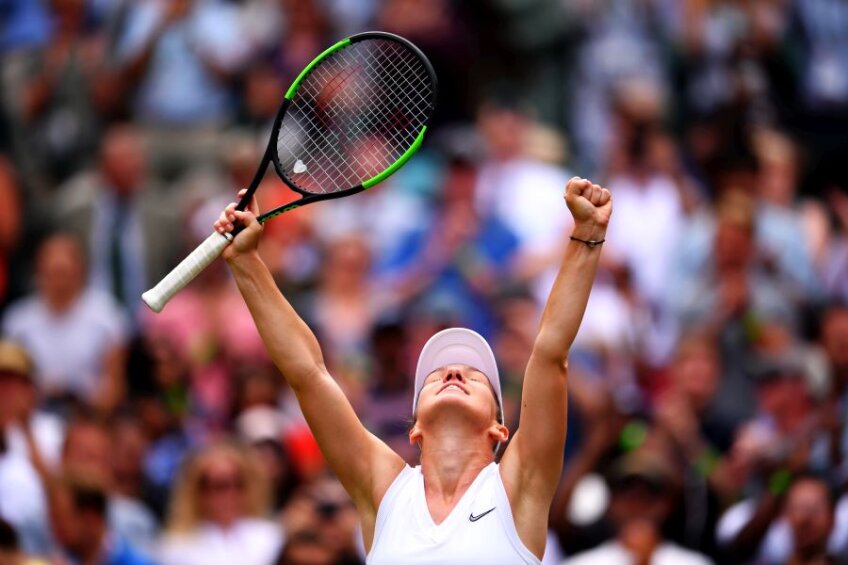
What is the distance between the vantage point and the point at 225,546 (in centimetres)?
927

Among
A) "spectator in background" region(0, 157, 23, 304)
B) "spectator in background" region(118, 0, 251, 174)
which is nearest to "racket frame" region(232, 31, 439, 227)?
"spectator in background" region(0, 157, 23, 304)

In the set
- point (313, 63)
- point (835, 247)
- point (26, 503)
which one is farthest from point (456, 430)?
point (835, 247)

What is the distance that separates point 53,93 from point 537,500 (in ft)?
26.3

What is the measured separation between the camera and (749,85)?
1354 cm

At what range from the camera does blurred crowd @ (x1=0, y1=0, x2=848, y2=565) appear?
906 cm

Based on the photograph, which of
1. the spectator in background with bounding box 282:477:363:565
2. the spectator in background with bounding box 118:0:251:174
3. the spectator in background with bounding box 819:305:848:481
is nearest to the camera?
the spectator in background with bounding box 282:477:363:565

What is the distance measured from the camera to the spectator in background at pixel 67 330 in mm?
11070

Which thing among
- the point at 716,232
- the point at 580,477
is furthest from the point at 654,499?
the point at 716,232

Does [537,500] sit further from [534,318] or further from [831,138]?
[831,138]

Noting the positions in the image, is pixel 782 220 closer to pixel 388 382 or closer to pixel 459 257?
pixel 459 257

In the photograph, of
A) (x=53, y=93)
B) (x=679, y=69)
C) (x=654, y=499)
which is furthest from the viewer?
(x=679, y=69)

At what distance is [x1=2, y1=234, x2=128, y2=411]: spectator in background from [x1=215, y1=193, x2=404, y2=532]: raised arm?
16.5 feet

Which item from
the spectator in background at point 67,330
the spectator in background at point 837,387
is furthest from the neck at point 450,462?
the spectator in background at point 67,330

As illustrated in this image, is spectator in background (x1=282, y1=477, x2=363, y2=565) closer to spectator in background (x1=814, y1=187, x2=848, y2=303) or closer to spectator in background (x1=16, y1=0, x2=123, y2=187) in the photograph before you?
spectator in background (x1=814, y1=187, x2=848, y2=303)
